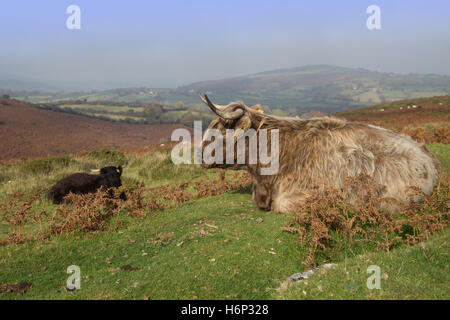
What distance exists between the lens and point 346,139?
20.3ft

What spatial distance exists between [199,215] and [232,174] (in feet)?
15.9

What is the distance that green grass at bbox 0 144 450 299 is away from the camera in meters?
3.28

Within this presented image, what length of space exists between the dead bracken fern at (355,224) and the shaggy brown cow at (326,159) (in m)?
0.41

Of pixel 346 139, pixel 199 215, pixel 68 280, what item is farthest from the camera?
pixel 199 215

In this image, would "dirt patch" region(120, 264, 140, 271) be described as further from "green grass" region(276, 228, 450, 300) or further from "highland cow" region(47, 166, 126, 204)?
"highland cow" region(47, 166, 126, 204)

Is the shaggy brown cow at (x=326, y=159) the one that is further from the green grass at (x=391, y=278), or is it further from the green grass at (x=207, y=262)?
the green grass at (x=391, y=278)

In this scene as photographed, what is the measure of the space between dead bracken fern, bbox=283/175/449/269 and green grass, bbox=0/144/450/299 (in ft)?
0.55

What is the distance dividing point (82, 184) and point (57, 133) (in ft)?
85.7

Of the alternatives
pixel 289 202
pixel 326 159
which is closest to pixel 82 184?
pixel 289 202

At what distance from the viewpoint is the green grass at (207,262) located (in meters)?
3.28

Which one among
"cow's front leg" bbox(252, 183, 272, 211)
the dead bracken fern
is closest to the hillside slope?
"cow's front leg" bbox(252, 183, 272, 211)

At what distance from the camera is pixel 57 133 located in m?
32.8
